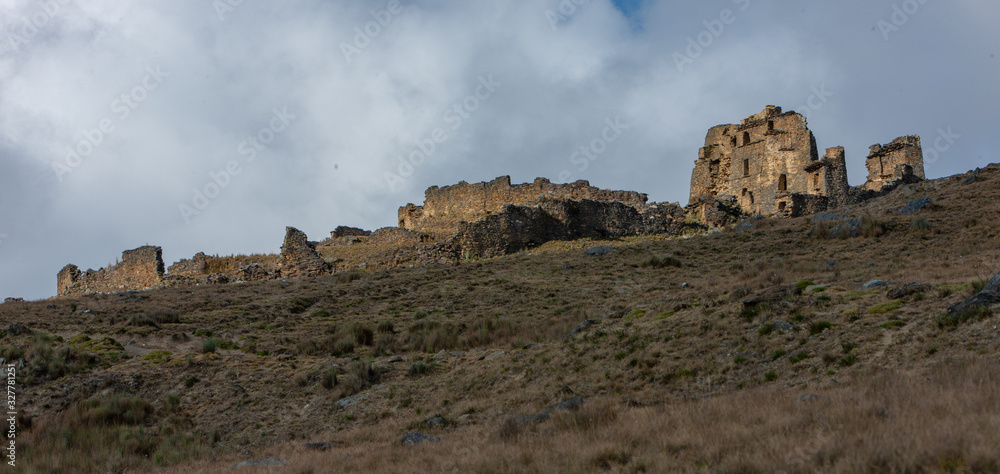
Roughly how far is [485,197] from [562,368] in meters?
26.9

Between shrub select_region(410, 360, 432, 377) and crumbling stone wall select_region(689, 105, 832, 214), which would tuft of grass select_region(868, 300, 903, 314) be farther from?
crumbling stone wall select_region(689, 105, 832, 214)

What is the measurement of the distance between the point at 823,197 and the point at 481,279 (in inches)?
702

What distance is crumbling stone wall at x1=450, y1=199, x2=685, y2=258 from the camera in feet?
88.9

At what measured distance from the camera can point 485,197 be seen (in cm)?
3831

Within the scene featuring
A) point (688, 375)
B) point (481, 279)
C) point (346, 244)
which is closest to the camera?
point (688, 375)

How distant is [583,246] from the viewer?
1053 inches

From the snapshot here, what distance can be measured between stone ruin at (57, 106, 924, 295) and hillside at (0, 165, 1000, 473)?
5276 mm

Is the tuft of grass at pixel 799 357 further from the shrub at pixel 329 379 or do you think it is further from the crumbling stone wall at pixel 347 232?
the crumbling stone wall at pixel 347 232

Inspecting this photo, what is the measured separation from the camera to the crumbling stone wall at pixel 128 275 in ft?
94.4

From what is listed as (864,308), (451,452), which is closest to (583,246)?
(864,308)

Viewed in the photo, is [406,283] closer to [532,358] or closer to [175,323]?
[175,323]

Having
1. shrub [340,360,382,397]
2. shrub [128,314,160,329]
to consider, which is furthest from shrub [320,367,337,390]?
shrub [128,314,160,329]

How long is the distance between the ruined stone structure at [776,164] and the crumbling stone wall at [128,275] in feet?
80.4

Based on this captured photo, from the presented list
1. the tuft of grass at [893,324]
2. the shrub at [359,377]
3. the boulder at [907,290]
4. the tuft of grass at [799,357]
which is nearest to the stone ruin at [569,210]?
the shrub at [359,377]
